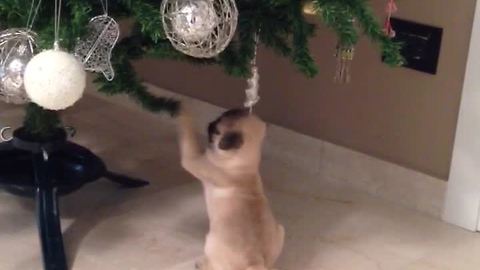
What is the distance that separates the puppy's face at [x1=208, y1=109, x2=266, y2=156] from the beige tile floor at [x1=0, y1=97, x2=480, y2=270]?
10.0 inches

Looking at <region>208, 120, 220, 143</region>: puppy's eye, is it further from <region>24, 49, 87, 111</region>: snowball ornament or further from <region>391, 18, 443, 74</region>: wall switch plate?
<region>391, 18, 443, 74</region>: wall switch plate

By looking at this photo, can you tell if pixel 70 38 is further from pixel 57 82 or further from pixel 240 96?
pixel 240 96

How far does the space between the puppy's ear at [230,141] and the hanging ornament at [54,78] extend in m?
0.25

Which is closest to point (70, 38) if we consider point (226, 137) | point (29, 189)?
point (226, 137)

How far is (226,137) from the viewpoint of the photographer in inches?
43.8

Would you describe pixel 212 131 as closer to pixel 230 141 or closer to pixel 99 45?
pixel 230 141

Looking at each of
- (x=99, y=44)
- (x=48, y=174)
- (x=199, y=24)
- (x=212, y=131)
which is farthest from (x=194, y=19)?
(x=48, y=174)

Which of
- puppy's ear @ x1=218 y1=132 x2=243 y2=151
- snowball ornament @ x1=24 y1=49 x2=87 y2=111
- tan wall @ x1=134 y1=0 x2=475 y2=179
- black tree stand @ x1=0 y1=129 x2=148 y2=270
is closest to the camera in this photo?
snowball ornament @ x1=24 y1=49 x2=87 y2=111

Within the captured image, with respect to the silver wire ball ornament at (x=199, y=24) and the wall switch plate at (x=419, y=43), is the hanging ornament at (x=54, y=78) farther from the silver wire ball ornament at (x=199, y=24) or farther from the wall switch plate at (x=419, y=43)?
the wall switch plate at (x=419, y=43)

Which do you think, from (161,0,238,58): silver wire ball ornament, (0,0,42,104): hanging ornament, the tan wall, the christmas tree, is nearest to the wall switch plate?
the tan wall

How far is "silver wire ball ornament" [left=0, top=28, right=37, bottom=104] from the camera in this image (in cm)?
98

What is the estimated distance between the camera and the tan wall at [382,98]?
57.1 inches

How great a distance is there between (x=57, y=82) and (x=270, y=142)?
0.90 metres

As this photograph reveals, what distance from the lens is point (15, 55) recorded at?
0.99 metres
